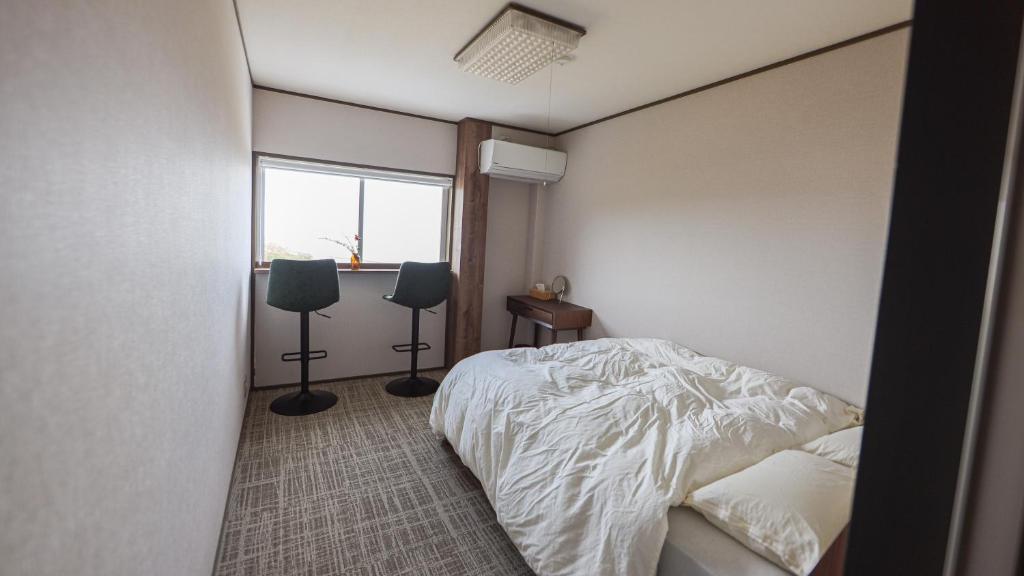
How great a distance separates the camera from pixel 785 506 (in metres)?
1.31

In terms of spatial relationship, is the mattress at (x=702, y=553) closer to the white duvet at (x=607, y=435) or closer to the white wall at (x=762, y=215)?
the white duvet at (x=607, y=435)

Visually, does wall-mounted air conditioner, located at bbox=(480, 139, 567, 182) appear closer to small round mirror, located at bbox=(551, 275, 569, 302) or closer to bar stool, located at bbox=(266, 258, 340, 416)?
small round mirror, located at bbox=(551, 275, 569, 302)

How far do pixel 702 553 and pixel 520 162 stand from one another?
3.45m

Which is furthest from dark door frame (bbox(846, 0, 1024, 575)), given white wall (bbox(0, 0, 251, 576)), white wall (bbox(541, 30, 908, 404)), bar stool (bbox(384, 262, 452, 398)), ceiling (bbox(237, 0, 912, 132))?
bar stool (bbox(384, 262, 452, 398))

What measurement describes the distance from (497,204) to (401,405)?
7.12 ft

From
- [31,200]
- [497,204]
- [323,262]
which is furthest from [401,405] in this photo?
[31,200]

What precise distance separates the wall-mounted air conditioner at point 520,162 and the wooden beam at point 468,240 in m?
0.13

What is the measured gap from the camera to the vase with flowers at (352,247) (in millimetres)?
4031

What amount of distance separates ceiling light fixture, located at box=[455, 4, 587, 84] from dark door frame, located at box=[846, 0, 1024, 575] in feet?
7.11

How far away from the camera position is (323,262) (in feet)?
11.0

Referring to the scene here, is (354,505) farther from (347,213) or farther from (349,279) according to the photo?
(347,213)

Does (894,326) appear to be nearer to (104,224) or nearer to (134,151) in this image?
(104,224)

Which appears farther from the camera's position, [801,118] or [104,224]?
[801,118]

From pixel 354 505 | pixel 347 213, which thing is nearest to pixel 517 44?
pixel 347 213
